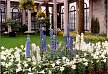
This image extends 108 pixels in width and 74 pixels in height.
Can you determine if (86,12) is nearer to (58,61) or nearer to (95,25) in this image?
(95,25)

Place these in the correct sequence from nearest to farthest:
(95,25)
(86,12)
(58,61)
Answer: (58,61), (95,25), (86,12)

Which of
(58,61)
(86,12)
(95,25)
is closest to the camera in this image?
(58,61)

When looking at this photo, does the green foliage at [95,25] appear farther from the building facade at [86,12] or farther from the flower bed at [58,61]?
the flower bed at [58,61]

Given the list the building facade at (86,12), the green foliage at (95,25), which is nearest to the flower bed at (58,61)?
the building facade at (86,12)

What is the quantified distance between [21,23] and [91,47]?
24089 mm

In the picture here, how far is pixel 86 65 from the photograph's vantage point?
5.27 metres

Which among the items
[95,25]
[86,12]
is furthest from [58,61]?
[86,12]

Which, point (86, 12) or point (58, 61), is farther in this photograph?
point (86, 12)

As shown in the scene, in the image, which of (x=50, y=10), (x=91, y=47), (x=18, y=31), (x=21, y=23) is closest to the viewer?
(x=91, y=47)

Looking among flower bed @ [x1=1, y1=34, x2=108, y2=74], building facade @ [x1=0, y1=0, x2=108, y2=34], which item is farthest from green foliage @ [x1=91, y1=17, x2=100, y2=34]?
flower bed @ [x1=1, y1=34, x2=108, y2=74]

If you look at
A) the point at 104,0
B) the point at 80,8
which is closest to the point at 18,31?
the point at 104,0

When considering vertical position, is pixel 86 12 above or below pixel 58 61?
above

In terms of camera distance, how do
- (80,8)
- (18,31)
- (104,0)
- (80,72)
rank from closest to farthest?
(80,72) → (80,8) → (104,0) → (18,31)

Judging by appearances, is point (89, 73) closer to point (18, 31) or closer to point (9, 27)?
point (9, 27)
